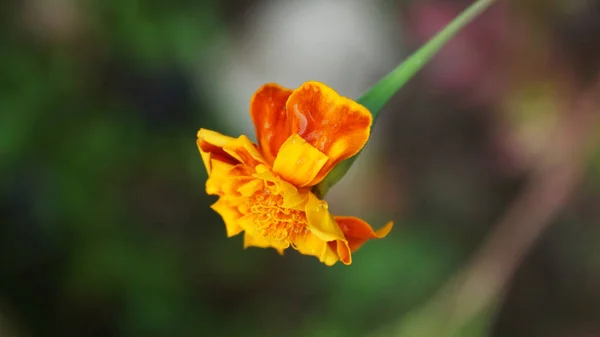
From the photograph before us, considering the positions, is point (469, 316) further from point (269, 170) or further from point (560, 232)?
point (269, 170)

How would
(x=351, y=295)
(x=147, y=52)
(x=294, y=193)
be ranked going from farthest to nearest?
1. (x=351, y=295)
2. (x=147, y=52)
3. (x=294, y=193)

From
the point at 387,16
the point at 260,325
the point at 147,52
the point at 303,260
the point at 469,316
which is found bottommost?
the point at 260,325

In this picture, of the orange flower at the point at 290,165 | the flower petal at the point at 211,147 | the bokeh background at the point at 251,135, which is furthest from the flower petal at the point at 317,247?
the bokeh background at the point at 251,135

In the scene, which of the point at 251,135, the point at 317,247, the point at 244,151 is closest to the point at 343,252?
the point at 317,247

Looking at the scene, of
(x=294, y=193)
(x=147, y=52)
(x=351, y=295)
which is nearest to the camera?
(x=294, y=193)

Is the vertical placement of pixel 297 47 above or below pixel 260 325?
above

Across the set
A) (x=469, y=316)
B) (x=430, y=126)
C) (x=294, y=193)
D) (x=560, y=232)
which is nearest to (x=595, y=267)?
(x=560, y=232)
